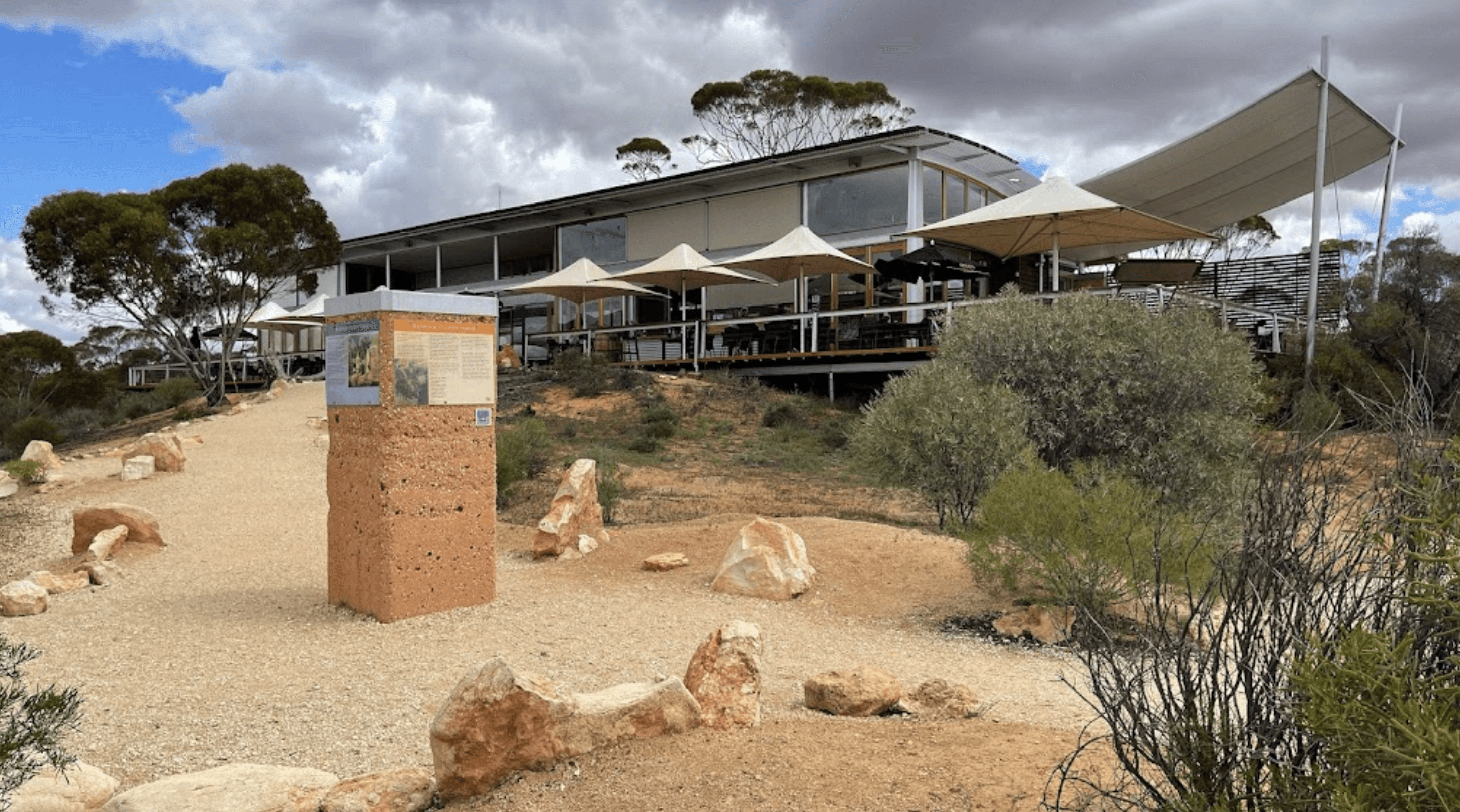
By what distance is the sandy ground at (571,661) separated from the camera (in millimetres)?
3482

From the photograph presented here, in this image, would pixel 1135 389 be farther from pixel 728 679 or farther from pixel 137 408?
pixel 137 408

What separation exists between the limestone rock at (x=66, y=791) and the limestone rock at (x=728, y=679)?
2.32 metres

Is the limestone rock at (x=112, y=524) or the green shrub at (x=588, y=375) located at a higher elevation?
the green shrub at (x=588, y=375)

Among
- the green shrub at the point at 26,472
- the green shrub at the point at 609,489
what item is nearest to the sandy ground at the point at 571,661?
the green shrub at the point at 609,489

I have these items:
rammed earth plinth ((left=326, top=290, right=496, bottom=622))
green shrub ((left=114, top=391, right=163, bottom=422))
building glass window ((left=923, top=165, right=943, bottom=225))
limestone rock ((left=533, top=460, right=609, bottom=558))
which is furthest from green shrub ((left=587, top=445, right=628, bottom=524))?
green shrub ((left=114, top=391, right=163, bottom=422))

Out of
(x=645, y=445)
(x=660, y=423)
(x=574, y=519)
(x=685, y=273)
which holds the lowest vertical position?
(x=574, y=519)

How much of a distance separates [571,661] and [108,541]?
235 inches

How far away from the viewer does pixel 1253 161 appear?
2058 centimetres

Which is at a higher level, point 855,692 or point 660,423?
point 660,423

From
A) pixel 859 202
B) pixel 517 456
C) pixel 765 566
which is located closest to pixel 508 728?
pixel 765 566

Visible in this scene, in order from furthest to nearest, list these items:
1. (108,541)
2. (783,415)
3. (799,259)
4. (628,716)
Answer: (799,259) < (783,415) < (108,541) < (628,716)

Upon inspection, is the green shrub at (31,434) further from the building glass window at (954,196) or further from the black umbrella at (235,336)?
the building glass window at (954,196)

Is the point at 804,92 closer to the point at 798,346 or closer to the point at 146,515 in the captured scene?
the point at 798,346

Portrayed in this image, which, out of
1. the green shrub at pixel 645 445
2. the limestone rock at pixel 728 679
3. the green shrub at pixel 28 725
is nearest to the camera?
the green shrub at pixel 28 725
